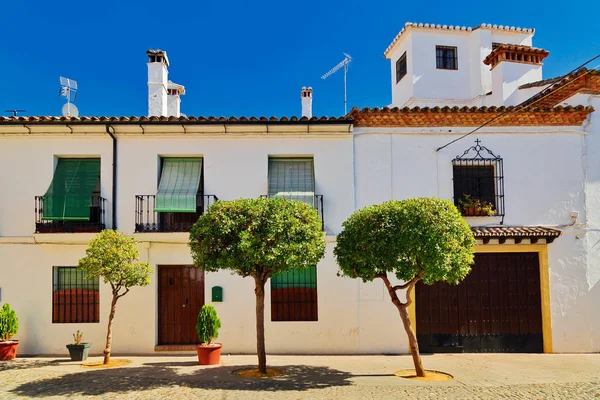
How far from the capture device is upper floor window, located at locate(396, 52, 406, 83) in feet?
74.6

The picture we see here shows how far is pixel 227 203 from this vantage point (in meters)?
9.16

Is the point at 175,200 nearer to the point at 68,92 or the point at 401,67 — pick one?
the point at 68,92

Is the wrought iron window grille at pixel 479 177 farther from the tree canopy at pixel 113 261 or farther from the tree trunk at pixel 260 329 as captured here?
the tree canopy at pixel 113 261

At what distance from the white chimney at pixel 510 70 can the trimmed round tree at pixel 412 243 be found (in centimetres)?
839

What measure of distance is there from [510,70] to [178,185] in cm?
1065

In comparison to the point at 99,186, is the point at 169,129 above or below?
above

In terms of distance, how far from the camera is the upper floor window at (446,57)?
2208 centimetres

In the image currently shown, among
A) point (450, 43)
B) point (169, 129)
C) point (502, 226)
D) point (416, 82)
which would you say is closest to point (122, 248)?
point (169, 129)

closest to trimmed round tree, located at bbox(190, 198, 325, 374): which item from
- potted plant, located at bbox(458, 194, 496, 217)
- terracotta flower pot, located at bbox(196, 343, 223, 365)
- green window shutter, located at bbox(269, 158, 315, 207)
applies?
terracotta flower pot, located at bbox(196, 343, 223, 365)

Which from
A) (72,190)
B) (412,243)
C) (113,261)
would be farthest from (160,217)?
(412,243)

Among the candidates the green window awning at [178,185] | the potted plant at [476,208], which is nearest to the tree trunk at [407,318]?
the potted plant at [476,208]

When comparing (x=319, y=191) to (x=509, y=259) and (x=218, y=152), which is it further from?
(x=509, y=259)

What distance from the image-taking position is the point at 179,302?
12062 mm

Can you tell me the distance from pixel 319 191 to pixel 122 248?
4.43 meters
